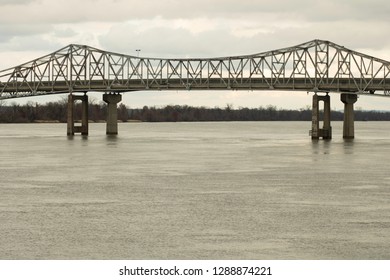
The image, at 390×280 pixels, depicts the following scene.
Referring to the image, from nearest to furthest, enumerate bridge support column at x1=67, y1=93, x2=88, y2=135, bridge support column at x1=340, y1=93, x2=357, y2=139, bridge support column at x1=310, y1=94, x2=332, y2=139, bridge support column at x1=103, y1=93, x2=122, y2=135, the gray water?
the gray water, bridge support column at x1=310, y1=94, x2=332, y2=139, bridge support column at x1=340, y1=93, x2=357, y2=139, bridge support column at x1=67, y1=93, x2=88, y2=135, bridge support column at x1=103, y1=93, x2=122, y2=135

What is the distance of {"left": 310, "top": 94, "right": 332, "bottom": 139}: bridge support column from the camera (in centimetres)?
11800

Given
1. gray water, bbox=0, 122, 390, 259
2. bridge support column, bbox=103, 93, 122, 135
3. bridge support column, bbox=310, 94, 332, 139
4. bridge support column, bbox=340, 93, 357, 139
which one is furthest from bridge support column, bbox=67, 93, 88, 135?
gray water, bbox=0, 122, 390, 259

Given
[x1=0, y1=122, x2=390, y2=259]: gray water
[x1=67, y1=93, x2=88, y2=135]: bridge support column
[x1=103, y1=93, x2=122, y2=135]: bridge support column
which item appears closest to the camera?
[x1=0, y1=122, x2=390, y2=259]: gray water

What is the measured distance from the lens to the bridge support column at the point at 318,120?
387 ft

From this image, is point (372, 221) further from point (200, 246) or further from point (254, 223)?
point (200, 246)

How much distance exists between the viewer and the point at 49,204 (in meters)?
32.4

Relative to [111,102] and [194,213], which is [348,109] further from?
[194,213]

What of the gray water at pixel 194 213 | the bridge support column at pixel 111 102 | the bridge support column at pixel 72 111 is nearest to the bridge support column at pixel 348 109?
the bridge support column at pixel 111 102

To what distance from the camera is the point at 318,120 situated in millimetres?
118312

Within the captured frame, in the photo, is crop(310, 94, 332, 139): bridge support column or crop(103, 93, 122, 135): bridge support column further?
crop(103, 93, 122, 135): bridge support column

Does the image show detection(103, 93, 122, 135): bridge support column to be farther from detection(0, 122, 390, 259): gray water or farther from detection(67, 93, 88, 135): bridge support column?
detection(0, 122, 390, 259): gray water

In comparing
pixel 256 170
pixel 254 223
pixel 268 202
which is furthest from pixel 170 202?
pixel 256 170

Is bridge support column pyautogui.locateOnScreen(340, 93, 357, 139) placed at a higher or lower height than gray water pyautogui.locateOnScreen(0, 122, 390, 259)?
higher
